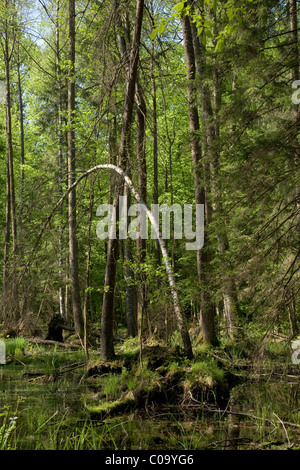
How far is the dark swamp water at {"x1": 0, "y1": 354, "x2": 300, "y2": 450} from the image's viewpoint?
3.98 meters

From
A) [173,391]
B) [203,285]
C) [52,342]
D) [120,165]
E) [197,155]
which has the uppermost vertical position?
[197,155]

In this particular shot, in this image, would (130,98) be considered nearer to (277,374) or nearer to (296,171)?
(296,171)

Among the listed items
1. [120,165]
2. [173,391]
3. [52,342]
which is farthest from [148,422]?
[52,342]

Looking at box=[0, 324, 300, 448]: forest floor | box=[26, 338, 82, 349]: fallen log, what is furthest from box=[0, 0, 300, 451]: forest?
box=[26, 338, 82, 349]: fallen log

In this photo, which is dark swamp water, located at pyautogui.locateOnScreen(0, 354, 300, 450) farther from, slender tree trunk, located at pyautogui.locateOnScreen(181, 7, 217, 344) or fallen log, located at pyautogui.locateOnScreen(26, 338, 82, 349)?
fallen log, located at pyautogui.locateOnScreen(26, 338, 82, 349)

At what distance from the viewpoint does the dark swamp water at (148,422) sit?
157 inches

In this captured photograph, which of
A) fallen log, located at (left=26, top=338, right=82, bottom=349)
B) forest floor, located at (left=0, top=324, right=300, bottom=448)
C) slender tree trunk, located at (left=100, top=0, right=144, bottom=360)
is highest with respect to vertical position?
slender tree trunk, located at (left=100, top=0, right=144, bottom=360)

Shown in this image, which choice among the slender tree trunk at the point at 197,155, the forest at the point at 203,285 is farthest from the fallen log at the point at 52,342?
the slender tree trunk at the point at 197,155

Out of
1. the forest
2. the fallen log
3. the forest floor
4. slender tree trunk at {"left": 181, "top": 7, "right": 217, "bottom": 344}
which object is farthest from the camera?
the fallen log

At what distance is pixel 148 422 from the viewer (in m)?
4.97

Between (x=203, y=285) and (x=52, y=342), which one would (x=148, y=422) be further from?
(x=52, y=342)

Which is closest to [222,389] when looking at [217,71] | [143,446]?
[143,446]

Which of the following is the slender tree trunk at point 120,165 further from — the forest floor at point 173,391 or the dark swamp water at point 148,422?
the dark swamp water at point 148,422

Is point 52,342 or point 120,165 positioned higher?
point 120,165
